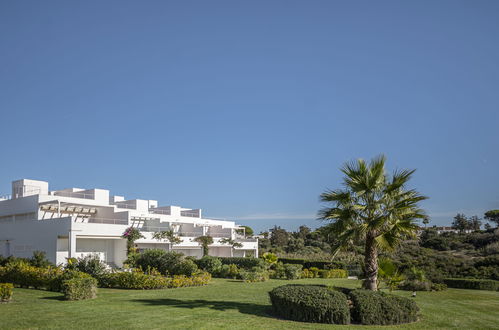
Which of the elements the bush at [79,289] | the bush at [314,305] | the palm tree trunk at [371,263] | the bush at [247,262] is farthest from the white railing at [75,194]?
the palm tree trunk at [371,263]

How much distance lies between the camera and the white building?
33281 mm

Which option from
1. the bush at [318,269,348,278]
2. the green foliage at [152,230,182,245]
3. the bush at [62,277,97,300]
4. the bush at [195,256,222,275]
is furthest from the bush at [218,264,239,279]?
the bush at [62,277,97,300]

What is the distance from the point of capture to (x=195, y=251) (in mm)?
49156

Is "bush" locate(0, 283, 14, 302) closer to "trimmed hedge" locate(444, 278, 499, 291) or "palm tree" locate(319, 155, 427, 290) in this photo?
"palm tree" locate(319, 155, 427, 290)

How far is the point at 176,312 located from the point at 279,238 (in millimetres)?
55902

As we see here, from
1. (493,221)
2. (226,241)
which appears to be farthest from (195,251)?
(493,221)

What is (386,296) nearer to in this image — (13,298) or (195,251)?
(13,298)

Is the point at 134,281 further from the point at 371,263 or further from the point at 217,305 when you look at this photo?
the point at 371,263

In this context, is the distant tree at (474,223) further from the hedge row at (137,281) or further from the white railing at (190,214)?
the hedge row at (137,281)

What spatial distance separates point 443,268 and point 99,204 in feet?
103

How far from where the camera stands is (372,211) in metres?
14.6

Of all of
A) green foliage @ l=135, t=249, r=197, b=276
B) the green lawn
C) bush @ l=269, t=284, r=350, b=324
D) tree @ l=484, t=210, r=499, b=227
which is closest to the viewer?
the green lawn

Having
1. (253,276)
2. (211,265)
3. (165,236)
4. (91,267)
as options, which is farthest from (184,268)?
(165,236)

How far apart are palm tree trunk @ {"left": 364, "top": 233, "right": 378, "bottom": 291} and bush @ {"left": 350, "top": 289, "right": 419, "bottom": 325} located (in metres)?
0.96
